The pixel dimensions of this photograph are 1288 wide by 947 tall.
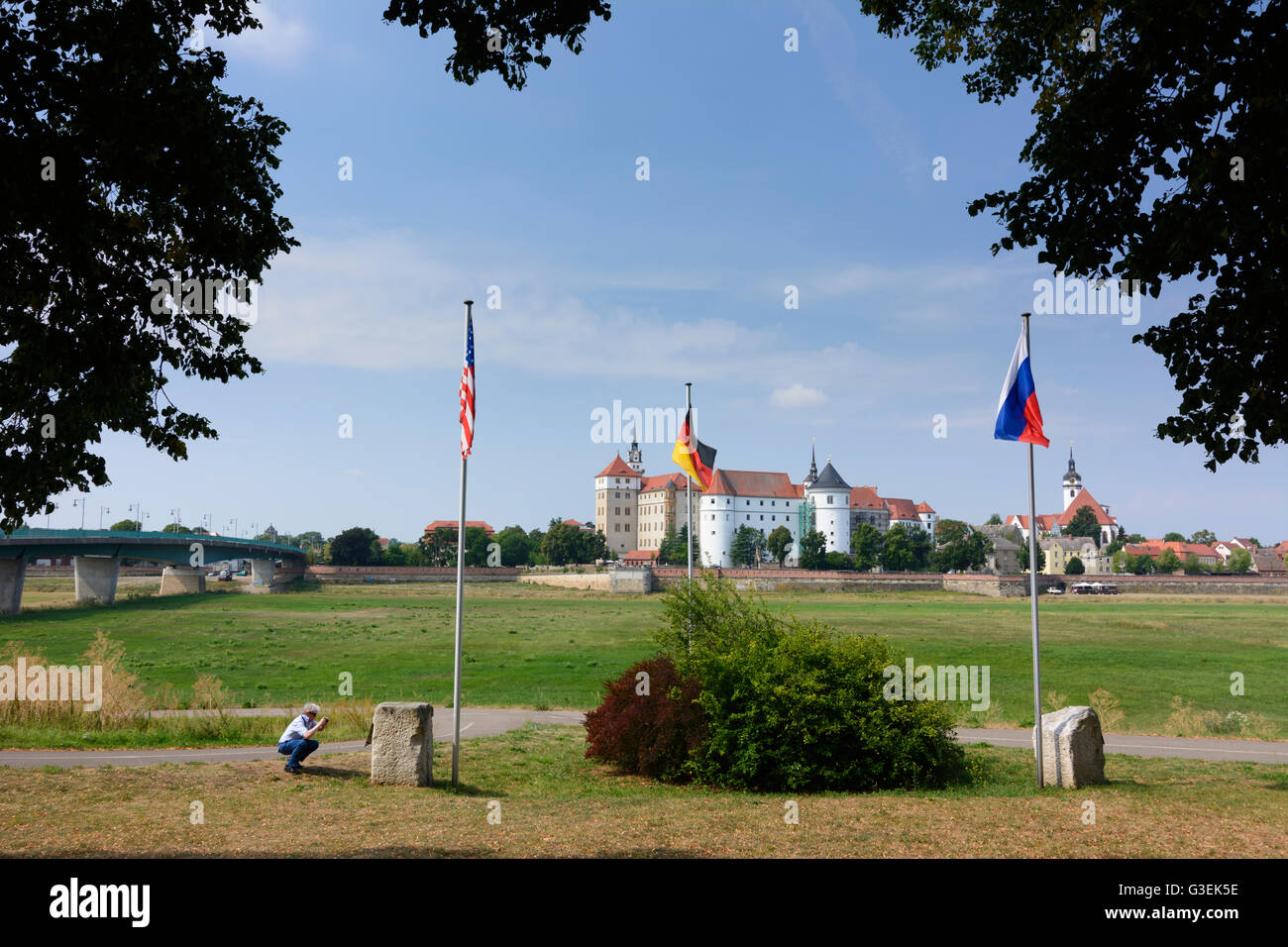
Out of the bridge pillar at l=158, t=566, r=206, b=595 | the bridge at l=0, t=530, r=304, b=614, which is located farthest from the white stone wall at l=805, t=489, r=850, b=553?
the bridge pillar at l=158, t=566, r=206, b=595

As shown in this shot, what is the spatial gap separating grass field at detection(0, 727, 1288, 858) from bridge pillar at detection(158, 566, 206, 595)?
93410 mm

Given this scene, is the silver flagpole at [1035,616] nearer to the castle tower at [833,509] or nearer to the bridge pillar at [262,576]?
the bridge pillar at [262,576]

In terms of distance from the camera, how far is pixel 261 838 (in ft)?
31.2

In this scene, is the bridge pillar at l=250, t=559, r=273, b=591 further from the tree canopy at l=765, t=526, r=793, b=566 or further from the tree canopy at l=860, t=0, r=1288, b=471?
the tree canopy at l=860, t=0, r=1288, b=471

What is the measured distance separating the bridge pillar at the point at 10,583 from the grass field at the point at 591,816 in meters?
65.2

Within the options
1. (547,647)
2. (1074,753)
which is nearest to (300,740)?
(1074,753)

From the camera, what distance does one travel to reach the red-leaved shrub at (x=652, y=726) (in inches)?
575

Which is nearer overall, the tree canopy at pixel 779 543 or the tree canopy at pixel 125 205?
the tree canopy at pixel 125 205

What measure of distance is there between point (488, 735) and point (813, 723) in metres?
8.21

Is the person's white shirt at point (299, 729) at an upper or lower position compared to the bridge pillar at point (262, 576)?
upper

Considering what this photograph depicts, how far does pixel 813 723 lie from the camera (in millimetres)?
13750

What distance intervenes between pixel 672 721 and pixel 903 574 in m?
123

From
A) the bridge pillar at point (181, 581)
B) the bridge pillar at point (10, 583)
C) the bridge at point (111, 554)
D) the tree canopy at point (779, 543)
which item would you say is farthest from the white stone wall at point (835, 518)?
the bridge pillar at point (10, 583)
